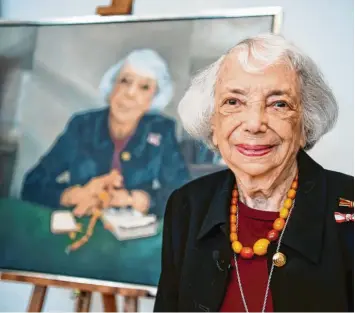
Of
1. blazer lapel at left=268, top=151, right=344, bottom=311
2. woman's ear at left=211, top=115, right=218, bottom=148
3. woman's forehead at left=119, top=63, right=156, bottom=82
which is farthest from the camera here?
woman's forehead at left=119, top=63, right=156, bottom=82

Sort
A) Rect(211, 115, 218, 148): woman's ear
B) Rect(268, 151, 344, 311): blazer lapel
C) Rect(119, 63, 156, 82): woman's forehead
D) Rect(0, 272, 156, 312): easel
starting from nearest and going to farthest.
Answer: Rect(268, 151, 344, 311): blazer lapel
Rect(211, 115, 218, 148): woman's ear
Rect(0, 272, 156, 312): easel
Rect(119, 63, 156, 82): woman's forehead

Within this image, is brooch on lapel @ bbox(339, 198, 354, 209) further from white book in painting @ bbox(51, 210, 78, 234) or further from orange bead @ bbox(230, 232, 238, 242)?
white book in painting @ bbox(51, 210, 78, 234)

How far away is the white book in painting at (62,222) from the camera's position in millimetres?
1165

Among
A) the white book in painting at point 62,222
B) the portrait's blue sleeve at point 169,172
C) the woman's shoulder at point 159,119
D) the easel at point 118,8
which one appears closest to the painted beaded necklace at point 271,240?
the portrait's blue sleeve at point 169,172

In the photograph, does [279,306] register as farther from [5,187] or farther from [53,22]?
[53,22]

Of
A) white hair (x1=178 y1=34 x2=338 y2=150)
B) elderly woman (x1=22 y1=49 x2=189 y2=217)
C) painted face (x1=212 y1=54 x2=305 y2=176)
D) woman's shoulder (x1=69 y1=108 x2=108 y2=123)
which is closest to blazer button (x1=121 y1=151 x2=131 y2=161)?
elderly woman (x1=22 y1=49 x2=189 y2=217)

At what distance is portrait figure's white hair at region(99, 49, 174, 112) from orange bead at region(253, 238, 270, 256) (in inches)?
18.0

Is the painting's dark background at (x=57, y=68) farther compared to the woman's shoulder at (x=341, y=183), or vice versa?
the painting's dark background at (x=57, y=68)

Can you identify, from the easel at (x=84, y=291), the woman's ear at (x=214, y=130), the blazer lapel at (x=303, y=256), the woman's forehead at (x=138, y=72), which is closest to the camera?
the blazer lapel at (x=303, y=256)

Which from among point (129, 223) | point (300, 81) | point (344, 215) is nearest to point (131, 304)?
point (129, 223)

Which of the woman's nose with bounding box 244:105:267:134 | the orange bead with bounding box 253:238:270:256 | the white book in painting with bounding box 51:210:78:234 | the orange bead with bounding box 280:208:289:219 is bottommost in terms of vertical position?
the white book in painting with bounding box 51:210:78:234

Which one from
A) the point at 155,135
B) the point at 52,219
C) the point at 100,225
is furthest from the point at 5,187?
the point at 155,135

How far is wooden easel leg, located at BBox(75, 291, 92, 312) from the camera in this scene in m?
1.12

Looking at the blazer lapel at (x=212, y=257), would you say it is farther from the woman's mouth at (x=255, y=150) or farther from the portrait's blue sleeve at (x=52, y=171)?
the portrait's blue sleeve at (x=52, y=171)
